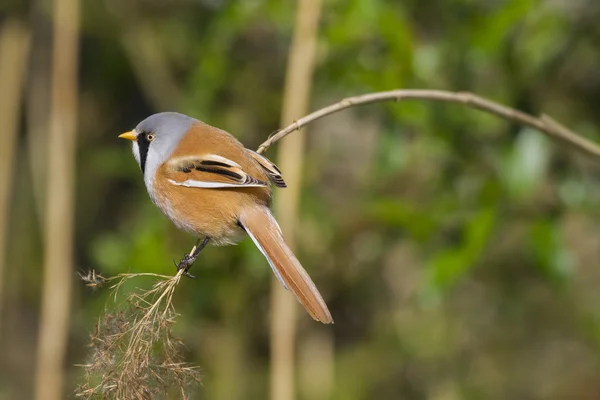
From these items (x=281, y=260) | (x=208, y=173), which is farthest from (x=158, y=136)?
(x=281, y=260)

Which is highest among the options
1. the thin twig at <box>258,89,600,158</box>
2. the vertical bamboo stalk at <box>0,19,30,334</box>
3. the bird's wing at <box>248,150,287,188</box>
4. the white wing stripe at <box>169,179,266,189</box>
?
the vertical bamboo stalk at <box>0,19,30,334</box>

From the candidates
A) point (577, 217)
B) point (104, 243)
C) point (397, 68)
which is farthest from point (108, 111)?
point (577, 217)

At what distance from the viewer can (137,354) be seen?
2.58m

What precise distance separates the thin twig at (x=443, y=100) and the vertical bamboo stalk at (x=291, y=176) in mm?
1448

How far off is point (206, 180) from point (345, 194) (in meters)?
3.70

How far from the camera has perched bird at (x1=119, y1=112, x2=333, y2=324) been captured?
3.16m

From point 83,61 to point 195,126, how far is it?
412 cm

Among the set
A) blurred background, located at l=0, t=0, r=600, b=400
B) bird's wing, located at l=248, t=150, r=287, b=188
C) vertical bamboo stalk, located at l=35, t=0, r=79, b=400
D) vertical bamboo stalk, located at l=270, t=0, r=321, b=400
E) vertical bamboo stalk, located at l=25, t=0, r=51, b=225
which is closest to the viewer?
bird's wing, located at l=248, t=150, r=287, b=188

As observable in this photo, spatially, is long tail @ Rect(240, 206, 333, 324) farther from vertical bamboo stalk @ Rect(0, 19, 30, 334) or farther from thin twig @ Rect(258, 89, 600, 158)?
vertical bamboo stalk @ Rect(0, 19, 30, 334)

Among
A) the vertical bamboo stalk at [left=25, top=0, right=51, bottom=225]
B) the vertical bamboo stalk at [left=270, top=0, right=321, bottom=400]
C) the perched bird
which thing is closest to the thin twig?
the perched bird

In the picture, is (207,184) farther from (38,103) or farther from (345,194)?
(38,103)

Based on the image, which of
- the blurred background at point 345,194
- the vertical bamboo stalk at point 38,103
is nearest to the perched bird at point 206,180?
the blurred background at point 345,194

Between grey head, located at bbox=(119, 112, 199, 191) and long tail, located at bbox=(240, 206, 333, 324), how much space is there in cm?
40

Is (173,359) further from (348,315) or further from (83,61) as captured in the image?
(83,61)
